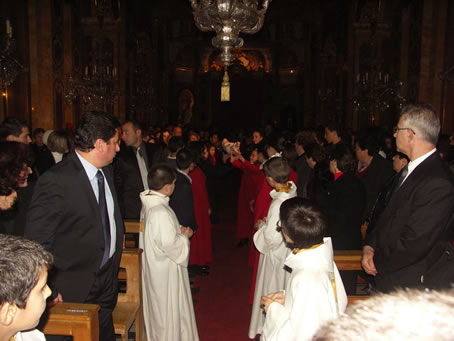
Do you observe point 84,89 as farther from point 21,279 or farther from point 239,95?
point 239,95

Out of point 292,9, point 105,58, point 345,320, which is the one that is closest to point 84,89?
point 105,58

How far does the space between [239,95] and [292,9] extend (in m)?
7.07

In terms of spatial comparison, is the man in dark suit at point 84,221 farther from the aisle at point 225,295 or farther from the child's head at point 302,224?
the aisle at point 225,295

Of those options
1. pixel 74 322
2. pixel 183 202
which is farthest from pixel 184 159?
pixel 74 322

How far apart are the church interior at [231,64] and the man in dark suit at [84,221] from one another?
3523 mm

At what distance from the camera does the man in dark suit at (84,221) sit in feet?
8.23

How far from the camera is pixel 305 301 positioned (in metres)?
2.09

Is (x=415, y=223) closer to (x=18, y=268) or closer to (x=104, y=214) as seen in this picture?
(x=104, y=214)

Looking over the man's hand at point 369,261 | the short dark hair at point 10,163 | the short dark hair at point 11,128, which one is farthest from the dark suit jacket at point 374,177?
the short dark hair at point 11,128

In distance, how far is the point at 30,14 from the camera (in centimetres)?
956

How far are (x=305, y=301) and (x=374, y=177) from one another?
3637 millimetres

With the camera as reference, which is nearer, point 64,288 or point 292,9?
point 64,288

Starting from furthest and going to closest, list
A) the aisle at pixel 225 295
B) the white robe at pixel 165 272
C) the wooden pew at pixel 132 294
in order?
the aisle at pixel 225 295 → the white robe at pixel 165 272 → the wooden pew at pixel 132 294

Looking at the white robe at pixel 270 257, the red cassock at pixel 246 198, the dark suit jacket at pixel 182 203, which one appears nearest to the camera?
the white robe at pixel 270 257
